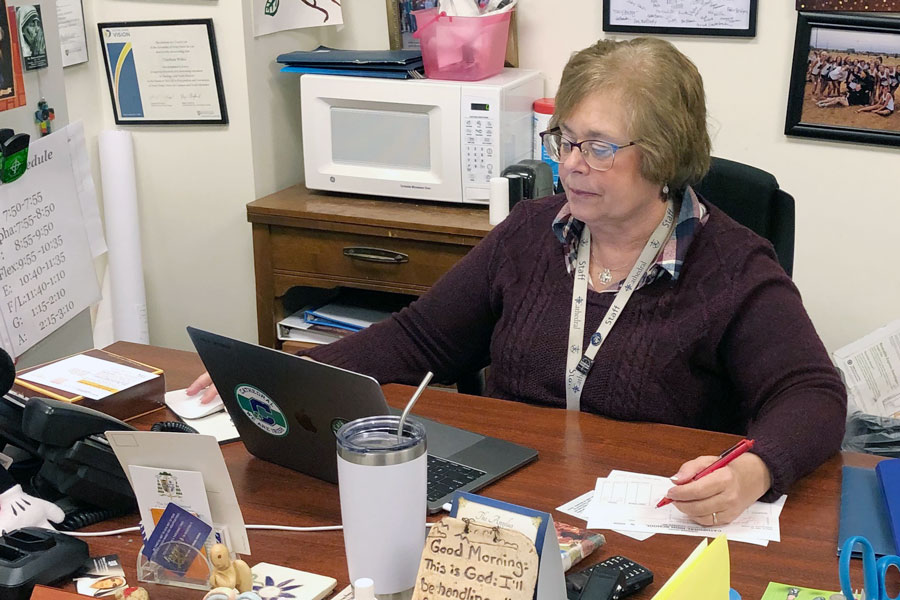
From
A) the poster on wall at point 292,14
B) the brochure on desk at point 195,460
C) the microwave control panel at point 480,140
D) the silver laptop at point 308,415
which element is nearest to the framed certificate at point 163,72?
the poster on wall at point 292,14

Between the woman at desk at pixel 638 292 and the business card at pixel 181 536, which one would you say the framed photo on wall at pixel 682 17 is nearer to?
the woman at desk at pixel 638 292

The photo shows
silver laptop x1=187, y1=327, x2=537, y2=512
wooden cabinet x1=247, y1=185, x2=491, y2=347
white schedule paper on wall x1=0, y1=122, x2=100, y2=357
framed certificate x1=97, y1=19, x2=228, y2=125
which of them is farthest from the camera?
framed certificate x1=97, y1=19, x2=228, y2=125

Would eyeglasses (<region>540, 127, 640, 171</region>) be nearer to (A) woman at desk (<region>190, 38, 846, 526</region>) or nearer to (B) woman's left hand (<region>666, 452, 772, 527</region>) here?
(A) woman at desk (<region>190, 38, 846, 526</region>)

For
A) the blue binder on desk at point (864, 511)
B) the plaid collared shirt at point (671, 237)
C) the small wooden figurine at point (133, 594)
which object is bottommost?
the blue binder on desk at point (864, 511)

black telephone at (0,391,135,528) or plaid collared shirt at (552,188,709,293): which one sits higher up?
plaid collared shirt at (552,188,709,293)

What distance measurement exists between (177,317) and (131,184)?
0.43 m

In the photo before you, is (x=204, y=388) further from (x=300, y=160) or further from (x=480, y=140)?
(x=300, y=160)

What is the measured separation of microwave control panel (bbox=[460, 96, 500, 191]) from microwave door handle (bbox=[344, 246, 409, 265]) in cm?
27

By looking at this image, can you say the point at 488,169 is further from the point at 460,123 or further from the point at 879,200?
the point at 879,200

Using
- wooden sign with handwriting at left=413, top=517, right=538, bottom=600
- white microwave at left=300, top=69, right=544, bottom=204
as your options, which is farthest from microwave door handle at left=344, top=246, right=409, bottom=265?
wooden sign with handwriting at left=413, top=517, right=538, bottom=600

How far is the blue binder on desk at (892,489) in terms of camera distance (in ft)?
4.15

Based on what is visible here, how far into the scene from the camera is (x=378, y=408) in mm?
1208

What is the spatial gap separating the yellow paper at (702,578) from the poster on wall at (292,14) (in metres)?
2.29

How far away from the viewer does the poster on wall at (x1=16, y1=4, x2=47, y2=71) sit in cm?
201
